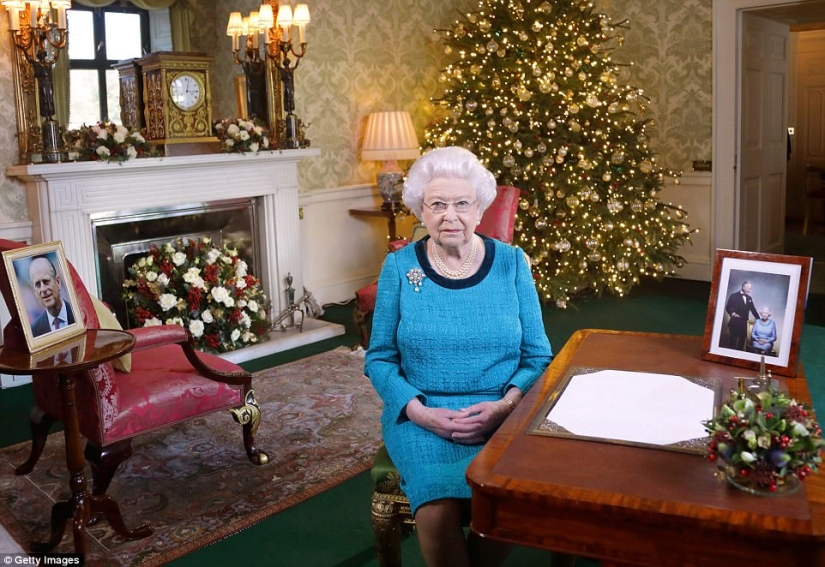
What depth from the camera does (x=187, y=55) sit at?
5227 mm

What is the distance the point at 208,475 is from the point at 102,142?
89.6 inches

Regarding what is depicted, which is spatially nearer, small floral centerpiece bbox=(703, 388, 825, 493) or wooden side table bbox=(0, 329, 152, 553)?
small floral centerpiece bbox=(703, 388, 825, 493)

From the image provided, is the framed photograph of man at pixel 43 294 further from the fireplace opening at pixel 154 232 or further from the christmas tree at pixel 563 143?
the christmas tree at pixel 563 143

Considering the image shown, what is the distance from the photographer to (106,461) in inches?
115

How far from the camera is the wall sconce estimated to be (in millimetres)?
6340

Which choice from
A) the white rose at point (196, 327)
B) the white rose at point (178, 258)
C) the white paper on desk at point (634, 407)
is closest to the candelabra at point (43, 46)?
the white rose at point (178, 258)

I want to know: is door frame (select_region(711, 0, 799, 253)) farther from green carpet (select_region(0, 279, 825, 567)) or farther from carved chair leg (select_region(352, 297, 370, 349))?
carved chair leg (select_region(352, 297, 370, 349))

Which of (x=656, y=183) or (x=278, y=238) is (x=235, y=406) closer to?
(x=278, y=238)

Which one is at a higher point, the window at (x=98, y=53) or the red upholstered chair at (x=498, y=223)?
the window at (x=98, y=53)

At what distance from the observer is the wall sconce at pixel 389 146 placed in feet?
20.8

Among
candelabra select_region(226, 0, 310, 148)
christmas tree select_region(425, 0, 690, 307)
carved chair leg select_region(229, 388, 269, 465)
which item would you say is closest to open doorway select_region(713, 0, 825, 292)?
christmas tree select_region(425, 0, 690, 307)

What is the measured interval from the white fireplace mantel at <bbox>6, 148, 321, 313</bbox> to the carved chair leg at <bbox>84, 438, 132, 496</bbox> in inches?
81.3

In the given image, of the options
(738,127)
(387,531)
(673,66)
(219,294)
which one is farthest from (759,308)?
(673,66)

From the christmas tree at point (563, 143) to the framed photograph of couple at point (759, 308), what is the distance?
3.85m
